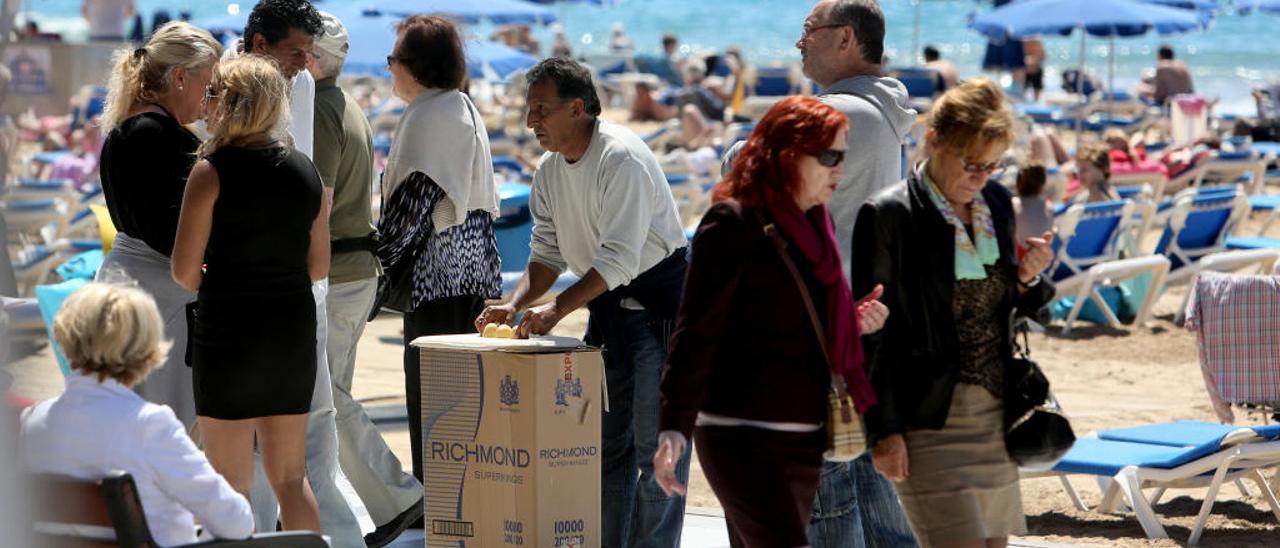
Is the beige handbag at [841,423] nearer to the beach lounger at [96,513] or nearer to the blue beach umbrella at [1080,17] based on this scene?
the beach lounger at [96,513]

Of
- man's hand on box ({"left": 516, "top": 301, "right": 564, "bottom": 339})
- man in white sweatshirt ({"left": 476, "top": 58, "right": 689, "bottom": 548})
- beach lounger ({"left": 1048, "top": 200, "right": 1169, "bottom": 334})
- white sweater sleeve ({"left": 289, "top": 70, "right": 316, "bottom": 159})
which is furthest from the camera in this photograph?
beach lounger ({"left": 1048, "top": 200, "right": 1169, "bottom": 334})

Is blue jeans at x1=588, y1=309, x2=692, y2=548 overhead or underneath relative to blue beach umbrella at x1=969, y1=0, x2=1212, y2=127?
overhead

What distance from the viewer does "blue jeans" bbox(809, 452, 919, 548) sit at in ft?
13.1

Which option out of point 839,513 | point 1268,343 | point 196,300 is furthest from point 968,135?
point 1268,343

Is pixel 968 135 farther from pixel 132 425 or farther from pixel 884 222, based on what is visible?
pixel 132 425

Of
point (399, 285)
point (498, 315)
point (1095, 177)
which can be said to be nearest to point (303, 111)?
point (399, 285)

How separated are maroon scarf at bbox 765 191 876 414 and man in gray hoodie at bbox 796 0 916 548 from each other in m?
0.79

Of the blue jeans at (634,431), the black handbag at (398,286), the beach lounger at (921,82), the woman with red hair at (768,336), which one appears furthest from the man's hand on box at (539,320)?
the beach lounger at (921,82)

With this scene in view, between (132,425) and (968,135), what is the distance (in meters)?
1.64

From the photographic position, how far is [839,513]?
3990mm

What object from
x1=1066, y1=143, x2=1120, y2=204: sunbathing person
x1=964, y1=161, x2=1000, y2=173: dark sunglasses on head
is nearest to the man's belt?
x1=964, y1=161, x2=1000, y2=173: dark sunglasses on head

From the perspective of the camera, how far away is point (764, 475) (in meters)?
3.16

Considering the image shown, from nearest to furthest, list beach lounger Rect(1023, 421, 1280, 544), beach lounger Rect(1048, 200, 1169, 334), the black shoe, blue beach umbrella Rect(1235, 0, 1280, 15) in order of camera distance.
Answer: the black shoe < beach lounger Rect(1023, 421, 1280, 544) < beach lounger Rect(1048, 200, 1169, 334) < blue beach umbrella Rect(1235, 0, 1280, 15)

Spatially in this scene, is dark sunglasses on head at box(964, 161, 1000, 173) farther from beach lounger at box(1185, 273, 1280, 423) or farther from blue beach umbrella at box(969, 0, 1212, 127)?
blue beach umbrella at box(969, 0, 1212, 127)
